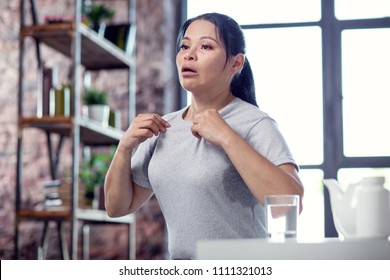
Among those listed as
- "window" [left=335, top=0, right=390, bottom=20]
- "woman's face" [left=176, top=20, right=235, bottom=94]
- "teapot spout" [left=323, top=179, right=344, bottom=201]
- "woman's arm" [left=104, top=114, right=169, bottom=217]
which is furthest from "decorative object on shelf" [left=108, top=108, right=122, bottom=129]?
"teapot spout" [left=323, top=179, right=344, bottom=201]

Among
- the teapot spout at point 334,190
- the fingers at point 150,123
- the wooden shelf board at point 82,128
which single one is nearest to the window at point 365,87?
the wooden shelf board at point 82,128

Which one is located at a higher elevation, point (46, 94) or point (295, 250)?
point (46, 94)

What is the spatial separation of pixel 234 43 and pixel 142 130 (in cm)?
33

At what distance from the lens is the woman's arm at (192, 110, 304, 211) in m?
1.43

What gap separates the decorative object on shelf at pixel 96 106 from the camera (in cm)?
345

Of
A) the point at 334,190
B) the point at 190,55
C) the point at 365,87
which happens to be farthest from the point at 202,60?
the point at 365,87

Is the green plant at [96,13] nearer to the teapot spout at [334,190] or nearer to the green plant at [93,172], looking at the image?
the green plant at [93,172]

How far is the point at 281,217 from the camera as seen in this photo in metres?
1.17

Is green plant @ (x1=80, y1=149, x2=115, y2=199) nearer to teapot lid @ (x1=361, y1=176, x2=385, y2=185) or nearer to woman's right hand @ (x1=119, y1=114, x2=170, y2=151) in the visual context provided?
woman's right hand @ (x1=119, y1=114, x2=170, y2=151)

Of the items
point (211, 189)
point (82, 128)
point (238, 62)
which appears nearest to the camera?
point (211, 189)

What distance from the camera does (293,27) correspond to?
4234mm

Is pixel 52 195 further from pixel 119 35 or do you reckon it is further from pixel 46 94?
pixel 119 35

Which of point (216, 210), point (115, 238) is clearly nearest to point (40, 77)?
point (115, 238)

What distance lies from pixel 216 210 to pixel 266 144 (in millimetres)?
179
